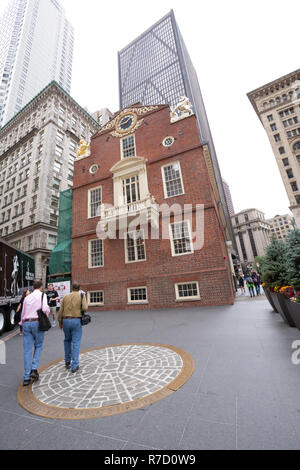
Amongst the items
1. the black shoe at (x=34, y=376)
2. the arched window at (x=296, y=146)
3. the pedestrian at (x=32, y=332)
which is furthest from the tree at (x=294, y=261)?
the arched window at (x=296, y=146)

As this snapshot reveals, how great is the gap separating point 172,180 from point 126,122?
7718 mm

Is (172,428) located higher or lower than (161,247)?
lower

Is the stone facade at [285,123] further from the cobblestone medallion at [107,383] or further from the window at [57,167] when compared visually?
the cobblestone medallion at [107,383]

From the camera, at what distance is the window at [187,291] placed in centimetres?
1201

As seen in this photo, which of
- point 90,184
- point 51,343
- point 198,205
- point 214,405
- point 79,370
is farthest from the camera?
point 90,184

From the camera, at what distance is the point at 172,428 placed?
2375 millimetres

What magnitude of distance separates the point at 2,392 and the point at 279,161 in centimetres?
6679

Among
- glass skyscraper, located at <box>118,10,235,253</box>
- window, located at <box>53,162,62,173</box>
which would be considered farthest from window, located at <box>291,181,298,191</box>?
window, located at <box>53,162,62,173</box>

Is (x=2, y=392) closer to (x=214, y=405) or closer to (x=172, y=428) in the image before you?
(x=172, y=428)

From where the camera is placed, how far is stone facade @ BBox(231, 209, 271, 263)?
107000 millimetres

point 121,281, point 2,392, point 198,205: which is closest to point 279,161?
point 198,205

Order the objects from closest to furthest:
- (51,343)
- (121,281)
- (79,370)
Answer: (79,370) → (51,343) → (121,281)

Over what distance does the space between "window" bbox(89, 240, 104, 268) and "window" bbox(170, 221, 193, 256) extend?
5769mm

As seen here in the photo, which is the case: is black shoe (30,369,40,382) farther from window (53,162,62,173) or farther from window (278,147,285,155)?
window (278,147,285,155)
